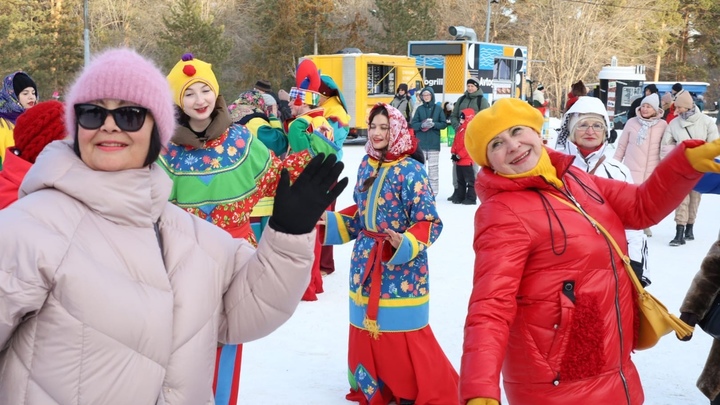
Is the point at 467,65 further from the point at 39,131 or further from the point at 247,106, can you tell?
the point at 39,131

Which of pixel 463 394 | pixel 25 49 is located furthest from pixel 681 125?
pixel 25 49

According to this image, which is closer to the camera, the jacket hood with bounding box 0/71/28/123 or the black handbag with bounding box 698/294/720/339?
the black handbag with bounding box 698/294/720/339

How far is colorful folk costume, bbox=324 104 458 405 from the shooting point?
4.53 m

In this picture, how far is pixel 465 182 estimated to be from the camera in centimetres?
1267

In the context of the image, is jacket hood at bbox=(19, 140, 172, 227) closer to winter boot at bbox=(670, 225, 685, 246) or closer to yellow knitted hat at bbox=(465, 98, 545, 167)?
yellow knitted hat at bbox=(465, 98, 545, 167)

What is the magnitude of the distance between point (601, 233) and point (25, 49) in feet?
92.2

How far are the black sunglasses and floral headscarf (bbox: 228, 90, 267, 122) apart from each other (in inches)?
220

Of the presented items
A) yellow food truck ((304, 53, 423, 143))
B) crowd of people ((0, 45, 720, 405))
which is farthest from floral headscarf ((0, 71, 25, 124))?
yellow food truck ((304, 53, 423, 143))

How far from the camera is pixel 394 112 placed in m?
4.76

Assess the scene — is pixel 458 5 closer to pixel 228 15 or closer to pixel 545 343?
pixel 228 15

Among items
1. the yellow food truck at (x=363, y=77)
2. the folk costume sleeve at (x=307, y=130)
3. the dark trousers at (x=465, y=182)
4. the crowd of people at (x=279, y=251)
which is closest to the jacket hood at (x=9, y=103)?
the folk costume sleeve at (x=307, y=130)

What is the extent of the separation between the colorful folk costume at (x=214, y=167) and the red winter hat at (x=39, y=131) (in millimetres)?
554

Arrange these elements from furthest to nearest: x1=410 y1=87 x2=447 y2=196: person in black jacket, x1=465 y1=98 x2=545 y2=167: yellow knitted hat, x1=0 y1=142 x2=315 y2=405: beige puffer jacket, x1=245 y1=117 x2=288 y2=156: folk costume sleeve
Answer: x1=410 y1=87 x2=447 y2=196: person in black jacket
x1=245 y1=117 x2=288 y2=156: folk costume sleeve
x1=465 y1=98 x2=545 y2=167: yellow knitted hat
x1=0 y1=142 x2=315 y2=405: beige puffer jacket

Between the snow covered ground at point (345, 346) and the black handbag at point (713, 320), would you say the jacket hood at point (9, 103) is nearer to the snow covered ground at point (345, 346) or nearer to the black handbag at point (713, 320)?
the snow covered ground at point (345, 346)
